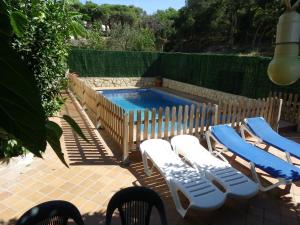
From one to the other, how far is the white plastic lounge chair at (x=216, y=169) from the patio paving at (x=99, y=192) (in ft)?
1.20

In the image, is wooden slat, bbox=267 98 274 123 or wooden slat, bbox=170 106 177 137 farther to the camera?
wooden slat, bbox=267 98 274 123

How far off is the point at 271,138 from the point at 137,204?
4.43 m

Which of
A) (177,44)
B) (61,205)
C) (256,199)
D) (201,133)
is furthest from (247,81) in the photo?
(177,44)

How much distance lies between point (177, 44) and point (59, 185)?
4098 centimetres

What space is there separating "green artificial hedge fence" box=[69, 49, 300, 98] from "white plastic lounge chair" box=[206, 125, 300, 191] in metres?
5.68

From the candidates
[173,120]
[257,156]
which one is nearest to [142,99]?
[173,120]

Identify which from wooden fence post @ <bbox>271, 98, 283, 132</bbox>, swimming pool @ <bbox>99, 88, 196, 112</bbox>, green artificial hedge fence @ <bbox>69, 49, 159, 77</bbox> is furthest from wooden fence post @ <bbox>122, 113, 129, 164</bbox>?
green artificial hedge fence @ <bbox>69, 49, 159, 77</bbox>

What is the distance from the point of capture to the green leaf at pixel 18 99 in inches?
9.3

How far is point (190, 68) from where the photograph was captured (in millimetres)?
17828

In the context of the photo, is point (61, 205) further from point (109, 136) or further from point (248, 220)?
point (109, 136)

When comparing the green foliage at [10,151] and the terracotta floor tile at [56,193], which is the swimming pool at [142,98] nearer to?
the green foliage at [10,151]

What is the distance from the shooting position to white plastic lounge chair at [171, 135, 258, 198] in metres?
4.30

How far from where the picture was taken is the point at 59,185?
15.8 ft

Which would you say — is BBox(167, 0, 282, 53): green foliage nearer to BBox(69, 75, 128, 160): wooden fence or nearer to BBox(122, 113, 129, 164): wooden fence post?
BBox(69, 75, 128, 160): wooden fence
